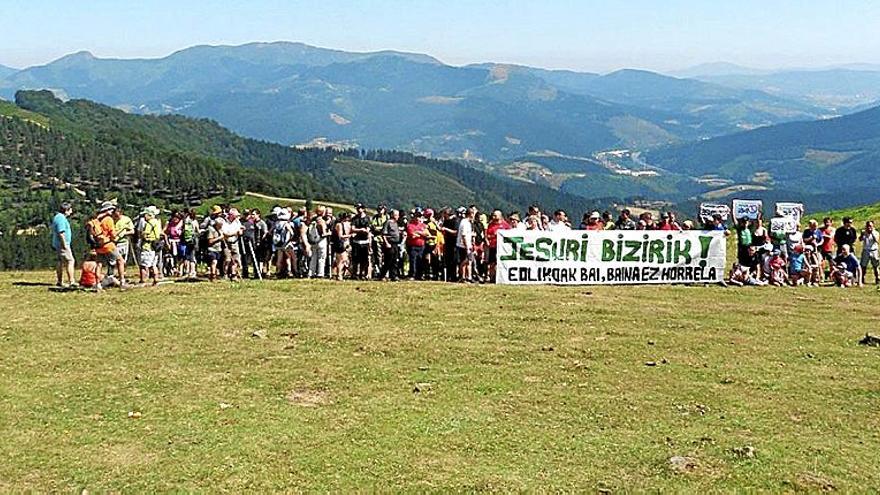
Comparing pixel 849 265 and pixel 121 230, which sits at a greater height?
pixel 121 230

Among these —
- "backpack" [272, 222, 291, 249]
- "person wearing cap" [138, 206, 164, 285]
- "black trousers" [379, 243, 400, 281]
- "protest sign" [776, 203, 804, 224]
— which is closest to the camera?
"person wearing cap" [138, 206, 164, 285]

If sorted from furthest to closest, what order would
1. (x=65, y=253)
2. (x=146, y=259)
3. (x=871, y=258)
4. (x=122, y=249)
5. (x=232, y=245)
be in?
(x=871, y=258)
(x=232, y=245)
(x=146, y=259)
(x=122, y=249)
(x=65, y=253)

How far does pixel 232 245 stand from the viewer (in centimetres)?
2708

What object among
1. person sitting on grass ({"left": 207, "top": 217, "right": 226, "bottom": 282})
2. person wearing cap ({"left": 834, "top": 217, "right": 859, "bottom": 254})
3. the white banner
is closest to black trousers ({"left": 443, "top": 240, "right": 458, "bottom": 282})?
the white banner

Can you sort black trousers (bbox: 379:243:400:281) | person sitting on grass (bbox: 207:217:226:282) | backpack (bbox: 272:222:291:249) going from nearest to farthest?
1. person sitting on grass (bbox: 207:217:226:282)
2. backpack (bbox: 272:222:291:249)
3. black trousers (bbox: 379:243:400:281)

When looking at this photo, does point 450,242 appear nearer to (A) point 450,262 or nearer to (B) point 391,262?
(A) point 450,262

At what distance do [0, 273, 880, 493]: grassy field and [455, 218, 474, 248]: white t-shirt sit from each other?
143 inches

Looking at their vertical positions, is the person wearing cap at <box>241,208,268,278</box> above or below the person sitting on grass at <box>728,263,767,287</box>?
above

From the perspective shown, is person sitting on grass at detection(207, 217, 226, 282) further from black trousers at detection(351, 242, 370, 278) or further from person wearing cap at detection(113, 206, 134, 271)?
black trousers at detection(351, 242, 370, 278)

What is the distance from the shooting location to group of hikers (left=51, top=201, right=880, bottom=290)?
27328mm

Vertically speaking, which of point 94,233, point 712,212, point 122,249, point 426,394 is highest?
point 712,212

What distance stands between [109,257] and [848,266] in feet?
79.6

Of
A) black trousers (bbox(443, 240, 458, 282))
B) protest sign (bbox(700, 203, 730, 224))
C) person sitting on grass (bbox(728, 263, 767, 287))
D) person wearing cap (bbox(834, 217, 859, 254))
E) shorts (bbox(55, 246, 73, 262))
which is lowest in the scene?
person sitting on grass (bbox(728, 263, 767, 287))

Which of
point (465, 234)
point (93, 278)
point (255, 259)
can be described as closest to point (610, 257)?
point (465, 234)
